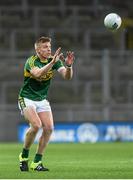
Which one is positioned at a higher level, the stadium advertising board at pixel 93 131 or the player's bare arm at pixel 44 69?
the player's bare arm at pixel 44 69

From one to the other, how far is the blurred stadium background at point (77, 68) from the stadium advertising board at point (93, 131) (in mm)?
141

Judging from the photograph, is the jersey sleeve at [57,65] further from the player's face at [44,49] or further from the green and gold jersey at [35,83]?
the player's face at [44,49]

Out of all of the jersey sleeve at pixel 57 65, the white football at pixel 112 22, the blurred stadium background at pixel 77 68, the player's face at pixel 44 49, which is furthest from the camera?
the blurred stadium background at pixel 77 68

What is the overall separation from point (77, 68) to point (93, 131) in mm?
3007

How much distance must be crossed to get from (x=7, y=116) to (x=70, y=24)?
283 inches

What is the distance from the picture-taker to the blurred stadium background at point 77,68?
29.4m

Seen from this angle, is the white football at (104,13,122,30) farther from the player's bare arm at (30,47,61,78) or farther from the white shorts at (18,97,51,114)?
the white shorts at (18,97,51,114)

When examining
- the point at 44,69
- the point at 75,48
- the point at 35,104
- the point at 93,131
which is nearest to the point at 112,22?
the point at 44,69

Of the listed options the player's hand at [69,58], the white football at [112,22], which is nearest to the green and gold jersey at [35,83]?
the player's hand at [69,58]

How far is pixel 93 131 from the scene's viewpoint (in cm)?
2920

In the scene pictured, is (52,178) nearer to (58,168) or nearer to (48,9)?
(58,168)

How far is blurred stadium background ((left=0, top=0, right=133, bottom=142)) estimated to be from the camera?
1157 inches

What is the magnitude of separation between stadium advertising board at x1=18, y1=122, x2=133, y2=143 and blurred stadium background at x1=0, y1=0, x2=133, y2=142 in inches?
5.6

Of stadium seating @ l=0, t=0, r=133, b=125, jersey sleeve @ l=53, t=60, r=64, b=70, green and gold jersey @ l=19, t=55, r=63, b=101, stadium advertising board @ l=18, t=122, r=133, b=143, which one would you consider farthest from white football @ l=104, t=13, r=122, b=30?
stadium advertising board @ l=18, t=122, r=133, b=143
